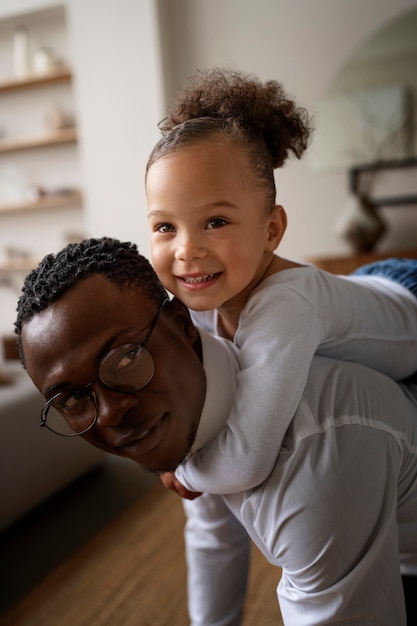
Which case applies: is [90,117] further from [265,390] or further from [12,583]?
[265,390]

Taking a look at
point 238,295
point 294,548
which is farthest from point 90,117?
point 294,548

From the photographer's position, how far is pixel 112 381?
75 centimetres

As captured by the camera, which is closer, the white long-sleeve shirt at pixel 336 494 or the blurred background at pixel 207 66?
the white long-sleeve shirt at pixel 336 494

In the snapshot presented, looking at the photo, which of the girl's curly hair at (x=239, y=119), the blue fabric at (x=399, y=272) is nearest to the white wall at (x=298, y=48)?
the blue fabric at (x=399, y=272)

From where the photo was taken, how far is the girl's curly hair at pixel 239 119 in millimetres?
885

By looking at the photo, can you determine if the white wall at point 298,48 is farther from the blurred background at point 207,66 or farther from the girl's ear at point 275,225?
the girl's ear at point 275,225

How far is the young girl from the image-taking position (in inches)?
32.4

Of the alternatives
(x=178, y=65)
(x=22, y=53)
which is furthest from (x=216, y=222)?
(x=22, y=53)

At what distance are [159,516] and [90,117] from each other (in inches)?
133

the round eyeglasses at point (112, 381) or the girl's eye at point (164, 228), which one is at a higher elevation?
the girl's eye at point (164, 228)

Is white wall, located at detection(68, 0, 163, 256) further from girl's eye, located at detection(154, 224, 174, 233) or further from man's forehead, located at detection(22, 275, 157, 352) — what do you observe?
man's forehead, located at detection(22, 275, 157, 352)

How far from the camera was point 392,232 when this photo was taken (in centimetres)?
432

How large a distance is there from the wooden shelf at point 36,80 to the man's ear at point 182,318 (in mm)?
4777

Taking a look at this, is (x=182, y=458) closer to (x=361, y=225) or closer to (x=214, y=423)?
(x=214, y=423)
